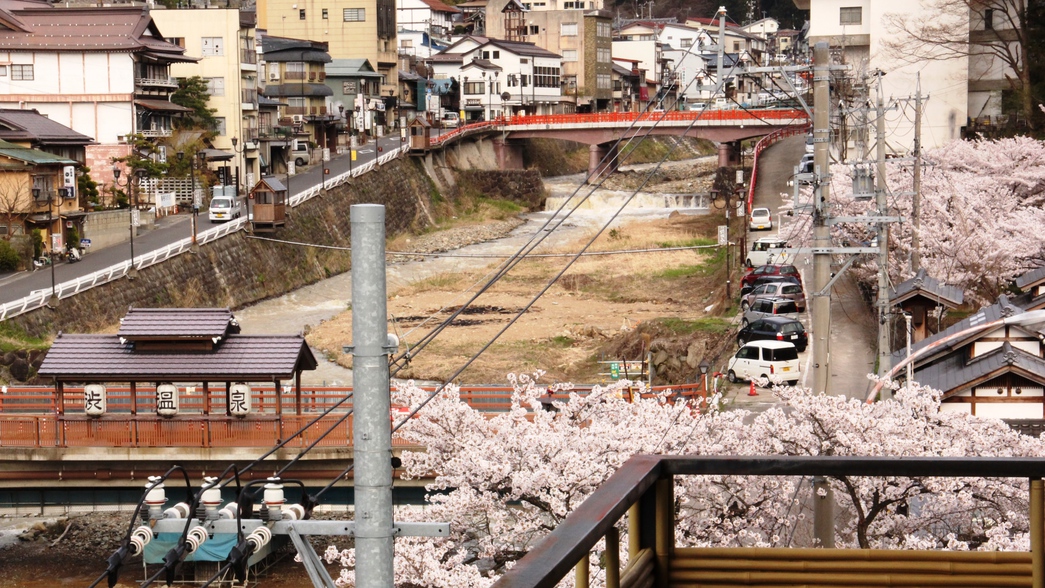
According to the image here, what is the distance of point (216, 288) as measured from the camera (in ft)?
121

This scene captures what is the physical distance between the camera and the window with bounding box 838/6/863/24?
45031mm

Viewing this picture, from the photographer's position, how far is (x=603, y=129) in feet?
204

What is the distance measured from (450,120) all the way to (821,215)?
61.4 meters

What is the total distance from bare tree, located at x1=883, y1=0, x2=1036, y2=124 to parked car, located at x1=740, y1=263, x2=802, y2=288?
13.8 meters

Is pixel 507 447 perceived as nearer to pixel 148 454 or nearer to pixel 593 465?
pixel 593 465

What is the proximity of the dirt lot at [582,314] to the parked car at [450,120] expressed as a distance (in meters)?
22.5

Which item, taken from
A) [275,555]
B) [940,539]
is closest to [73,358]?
[275,555]

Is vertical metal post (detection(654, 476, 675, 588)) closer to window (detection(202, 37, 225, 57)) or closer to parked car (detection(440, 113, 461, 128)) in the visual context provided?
window (detection(202, 37, 225, 57))

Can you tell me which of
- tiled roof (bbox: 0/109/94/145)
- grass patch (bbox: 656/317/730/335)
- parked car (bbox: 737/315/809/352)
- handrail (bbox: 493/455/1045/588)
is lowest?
grass patch (bbox: 656/317/730/335)

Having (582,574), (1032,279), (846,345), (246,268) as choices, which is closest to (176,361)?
(846,345)

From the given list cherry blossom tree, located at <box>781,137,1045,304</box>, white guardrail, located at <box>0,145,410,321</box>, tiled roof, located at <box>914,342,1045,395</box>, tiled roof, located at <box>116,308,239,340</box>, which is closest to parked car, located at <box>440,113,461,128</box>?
white guardrail, located at <box>0,145,410,321</box>

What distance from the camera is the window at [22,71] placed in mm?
43719

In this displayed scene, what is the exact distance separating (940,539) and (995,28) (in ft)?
122

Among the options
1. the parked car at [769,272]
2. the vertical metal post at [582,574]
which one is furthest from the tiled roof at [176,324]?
the vertical metal post at [582,574]
